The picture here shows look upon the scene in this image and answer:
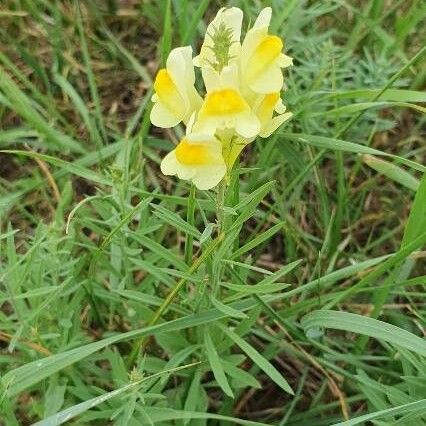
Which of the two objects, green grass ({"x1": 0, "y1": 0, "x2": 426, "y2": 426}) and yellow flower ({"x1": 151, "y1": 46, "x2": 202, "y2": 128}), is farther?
green grass ({"x1": 0, "y1": 0, "x2": 426, "y2": 426})

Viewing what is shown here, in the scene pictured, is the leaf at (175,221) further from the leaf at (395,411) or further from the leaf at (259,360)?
the leaf at (395,411)

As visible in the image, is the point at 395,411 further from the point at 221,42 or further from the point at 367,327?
the point at 221,42

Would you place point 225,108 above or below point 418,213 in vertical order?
above

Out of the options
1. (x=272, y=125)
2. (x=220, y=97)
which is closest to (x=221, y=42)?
(x=220, y=97)

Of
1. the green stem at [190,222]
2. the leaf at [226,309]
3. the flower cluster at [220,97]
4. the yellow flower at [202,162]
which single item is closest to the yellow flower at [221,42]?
the flower cluster at [220,97]

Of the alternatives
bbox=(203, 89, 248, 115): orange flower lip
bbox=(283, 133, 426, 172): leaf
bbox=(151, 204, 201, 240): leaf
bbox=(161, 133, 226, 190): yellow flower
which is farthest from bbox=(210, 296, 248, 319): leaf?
bbox=(283, 133, 426, 172): leaf

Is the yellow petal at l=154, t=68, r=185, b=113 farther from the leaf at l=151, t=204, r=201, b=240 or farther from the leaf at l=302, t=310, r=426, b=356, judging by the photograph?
the leaf at l=302, t=310, r=426, b=356
